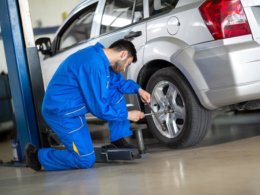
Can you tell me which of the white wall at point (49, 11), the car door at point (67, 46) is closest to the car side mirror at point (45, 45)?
the car door at point (67, 46)

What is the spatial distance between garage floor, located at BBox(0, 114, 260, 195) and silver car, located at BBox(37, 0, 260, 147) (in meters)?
→ 0.35

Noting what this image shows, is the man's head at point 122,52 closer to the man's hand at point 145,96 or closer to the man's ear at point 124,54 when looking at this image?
the man's ear at point 124,54

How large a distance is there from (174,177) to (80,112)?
1.18m

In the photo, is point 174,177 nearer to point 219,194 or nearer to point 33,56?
point 219,194

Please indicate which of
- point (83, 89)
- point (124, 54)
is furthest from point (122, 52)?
point (83, 89)

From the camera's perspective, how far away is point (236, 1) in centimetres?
410

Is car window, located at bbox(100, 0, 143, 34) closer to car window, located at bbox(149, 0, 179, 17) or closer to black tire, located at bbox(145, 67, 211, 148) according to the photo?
car window, located at bbox(149, 0, 179, 17)

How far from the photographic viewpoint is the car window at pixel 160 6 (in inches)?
182

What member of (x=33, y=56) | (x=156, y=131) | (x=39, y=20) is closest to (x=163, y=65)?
(x=156, y=131)

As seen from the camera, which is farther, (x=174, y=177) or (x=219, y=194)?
(x=174, y=177)

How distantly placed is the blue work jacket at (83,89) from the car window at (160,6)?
855 millimetres

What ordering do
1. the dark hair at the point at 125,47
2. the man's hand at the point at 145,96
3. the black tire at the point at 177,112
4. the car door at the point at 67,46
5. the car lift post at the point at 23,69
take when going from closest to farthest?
the dark hair at the point at 125,47, the black tire at the point at 177,112, the man's hand at the point at 145,96, the car lift post at the point at 23,69, the car door at the point at 67,46

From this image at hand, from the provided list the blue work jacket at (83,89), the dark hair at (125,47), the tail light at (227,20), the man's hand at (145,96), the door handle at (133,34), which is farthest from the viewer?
the door handle at (133,34)

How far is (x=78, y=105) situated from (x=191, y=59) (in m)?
1.07
